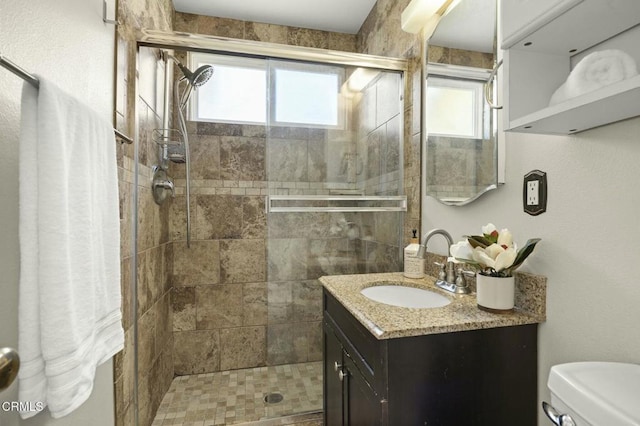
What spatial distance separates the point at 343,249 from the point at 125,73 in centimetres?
146

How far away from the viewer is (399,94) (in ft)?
6.32

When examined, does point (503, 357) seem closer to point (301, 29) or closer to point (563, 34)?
point (563, 34)

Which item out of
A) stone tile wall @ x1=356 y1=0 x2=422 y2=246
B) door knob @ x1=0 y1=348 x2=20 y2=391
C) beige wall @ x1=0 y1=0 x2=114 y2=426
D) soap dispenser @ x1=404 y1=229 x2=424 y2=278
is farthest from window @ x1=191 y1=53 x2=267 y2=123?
door knob @ x1=0 y1=348 x2=20 y2=391

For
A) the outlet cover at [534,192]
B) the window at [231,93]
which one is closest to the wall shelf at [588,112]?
the outlet cover at [534,192]

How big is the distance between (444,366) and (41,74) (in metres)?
1.38

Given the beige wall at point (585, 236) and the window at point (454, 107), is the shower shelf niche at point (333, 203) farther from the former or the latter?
the beige wall at point (585, 236)

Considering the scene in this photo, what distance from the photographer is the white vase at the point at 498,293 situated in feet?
3.34

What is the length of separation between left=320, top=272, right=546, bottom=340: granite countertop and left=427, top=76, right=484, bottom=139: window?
66cm

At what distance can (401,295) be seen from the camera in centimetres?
144

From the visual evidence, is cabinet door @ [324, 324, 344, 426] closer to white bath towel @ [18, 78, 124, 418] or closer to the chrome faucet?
the chrome faucet

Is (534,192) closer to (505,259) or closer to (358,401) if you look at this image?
(505,259)

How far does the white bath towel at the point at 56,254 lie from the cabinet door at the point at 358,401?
2.47ft

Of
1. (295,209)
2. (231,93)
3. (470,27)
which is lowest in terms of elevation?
(295,209)

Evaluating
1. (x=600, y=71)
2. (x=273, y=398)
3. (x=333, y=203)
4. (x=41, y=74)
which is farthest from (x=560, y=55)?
(x=273, y=398)
